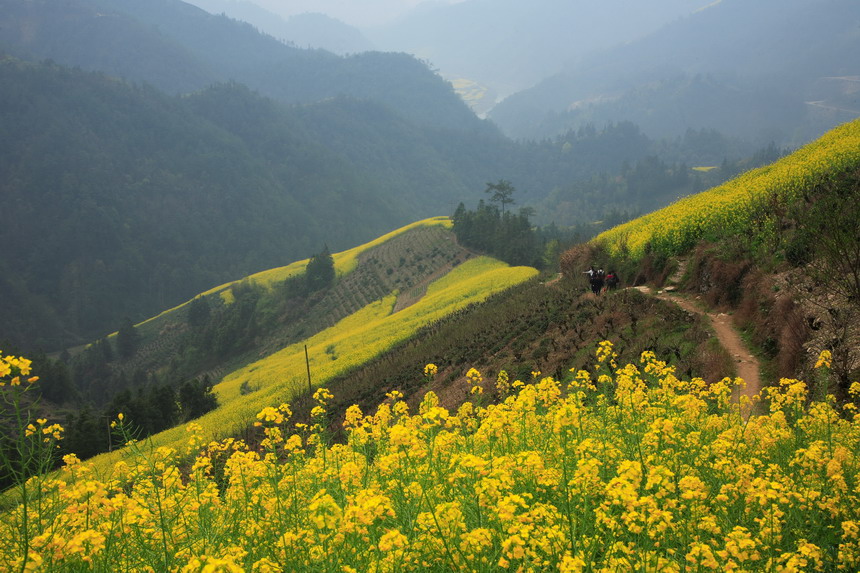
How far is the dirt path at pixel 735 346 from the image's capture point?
1106 centimetres

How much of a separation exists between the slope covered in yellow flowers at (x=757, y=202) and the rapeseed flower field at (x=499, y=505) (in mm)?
12041

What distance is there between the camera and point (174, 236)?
552ft

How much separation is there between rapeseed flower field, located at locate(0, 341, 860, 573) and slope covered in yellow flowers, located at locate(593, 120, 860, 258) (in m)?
12.0

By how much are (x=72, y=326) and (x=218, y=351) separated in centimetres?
8166

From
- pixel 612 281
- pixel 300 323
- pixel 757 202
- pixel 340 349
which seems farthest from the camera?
pixel 300 323

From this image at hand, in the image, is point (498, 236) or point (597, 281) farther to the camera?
point (498, 236)

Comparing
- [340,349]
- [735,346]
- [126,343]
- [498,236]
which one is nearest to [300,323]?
[340,349]

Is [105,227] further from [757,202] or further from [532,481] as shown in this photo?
[532,481]

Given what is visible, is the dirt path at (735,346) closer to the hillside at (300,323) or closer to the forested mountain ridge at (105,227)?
the hillside at (300,323)

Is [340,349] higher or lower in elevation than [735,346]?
lower

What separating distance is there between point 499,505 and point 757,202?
1801 cm

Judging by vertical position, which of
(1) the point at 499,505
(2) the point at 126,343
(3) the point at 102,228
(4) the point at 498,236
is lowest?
(4) the point at 498,236

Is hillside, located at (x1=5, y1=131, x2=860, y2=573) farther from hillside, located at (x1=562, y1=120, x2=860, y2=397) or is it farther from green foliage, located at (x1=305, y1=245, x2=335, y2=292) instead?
green foliage, located at (x1=305, y1=245, x2=335, y2=292)

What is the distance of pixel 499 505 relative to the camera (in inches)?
131
